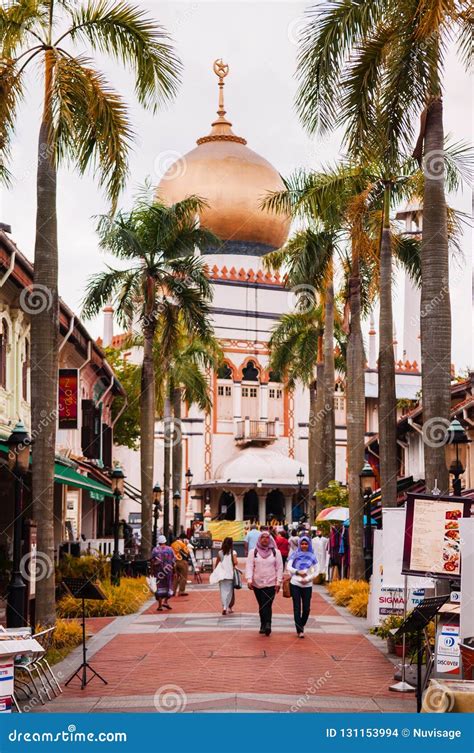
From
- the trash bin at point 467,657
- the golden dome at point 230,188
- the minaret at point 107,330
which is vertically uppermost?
the golden dome at point 230,188

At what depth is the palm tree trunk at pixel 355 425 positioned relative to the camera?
26.9 meters

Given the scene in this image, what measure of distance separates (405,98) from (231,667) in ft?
27.3

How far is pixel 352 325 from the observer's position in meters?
28.3

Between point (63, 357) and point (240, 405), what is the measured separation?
3647cm

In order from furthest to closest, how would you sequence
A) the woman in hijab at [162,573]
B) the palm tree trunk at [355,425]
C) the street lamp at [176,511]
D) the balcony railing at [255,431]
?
the balcony railing at [255,431], the street lamp at [176,511], the palm tree trunk at [355,425], the woman in hijab at [162,573]

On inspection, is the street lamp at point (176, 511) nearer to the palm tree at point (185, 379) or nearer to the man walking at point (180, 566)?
the palm tree at point (185, 379)

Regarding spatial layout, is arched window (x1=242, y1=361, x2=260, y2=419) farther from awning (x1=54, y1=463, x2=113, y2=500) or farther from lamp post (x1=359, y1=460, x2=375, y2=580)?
lamp post (x1=359, y1=460, x2=375, y2=580)

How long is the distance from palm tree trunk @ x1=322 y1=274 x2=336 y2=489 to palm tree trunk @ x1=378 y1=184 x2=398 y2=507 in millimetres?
10355

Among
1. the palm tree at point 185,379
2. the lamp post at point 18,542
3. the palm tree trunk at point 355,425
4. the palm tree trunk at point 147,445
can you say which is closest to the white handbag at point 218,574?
the palm tree trunk at point 355,425

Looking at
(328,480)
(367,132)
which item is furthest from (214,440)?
(367,132)

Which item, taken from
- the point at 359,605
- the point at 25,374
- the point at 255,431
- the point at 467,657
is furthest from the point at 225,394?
the point at 467,657

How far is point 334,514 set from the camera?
1262 inches

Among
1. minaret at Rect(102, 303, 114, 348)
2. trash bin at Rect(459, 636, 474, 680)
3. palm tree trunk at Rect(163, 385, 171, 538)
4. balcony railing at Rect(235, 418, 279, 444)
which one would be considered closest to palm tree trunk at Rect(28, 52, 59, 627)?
Result: trash bin at Rect(459, 636, 474, 680)

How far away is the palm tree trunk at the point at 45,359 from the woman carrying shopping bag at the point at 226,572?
567cm
